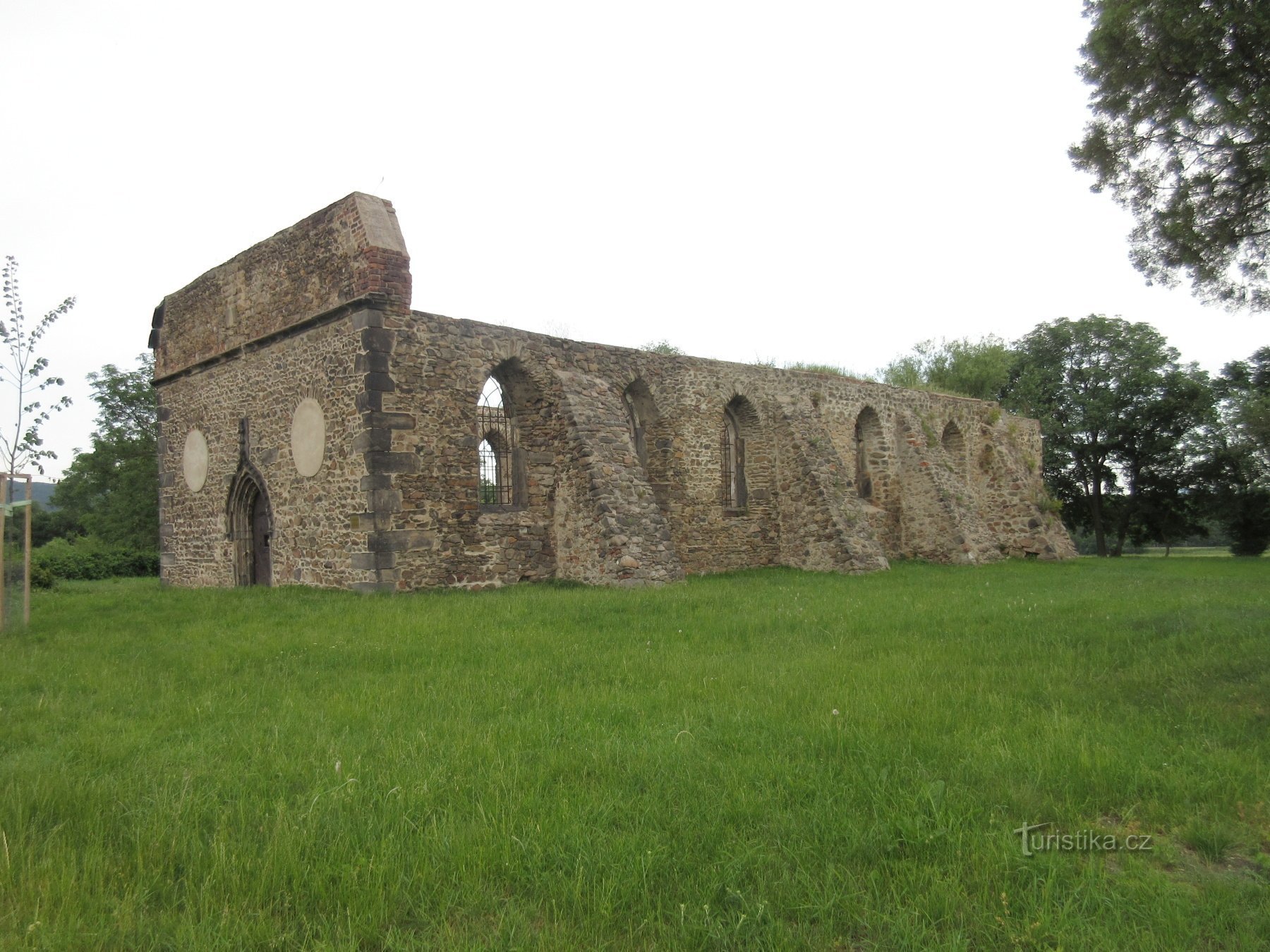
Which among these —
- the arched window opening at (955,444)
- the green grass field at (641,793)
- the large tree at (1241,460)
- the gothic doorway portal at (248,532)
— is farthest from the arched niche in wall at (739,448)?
the large tree at (1241,460)

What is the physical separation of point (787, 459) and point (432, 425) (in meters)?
8.28

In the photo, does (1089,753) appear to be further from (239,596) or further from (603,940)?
(239,596)

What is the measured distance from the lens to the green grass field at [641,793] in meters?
2.74

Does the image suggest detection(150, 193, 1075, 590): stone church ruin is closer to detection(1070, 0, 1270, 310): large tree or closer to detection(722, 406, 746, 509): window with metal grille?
detection(722, 406, 746, 509): window with metal grille

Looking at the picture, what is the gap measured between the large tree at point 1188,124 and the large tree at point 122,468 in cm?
2970

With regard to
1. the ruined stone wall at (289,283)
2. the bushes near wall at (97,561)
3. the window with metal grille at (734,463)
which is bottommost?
the bushes near wall at (97,561)

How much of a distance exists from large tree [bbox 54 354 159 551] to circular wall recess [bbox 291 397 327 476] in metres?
18.5

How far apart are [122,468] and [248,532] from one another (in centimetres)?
1911

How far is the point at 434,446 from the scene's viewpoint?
504 inches

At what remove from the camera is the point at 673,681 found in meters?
5.93

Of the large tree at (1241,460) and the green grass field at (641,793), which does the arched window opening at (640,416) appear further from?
the large tree at (1241,460)

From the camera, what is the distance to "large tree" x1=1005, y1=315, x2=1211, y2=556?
34.0m

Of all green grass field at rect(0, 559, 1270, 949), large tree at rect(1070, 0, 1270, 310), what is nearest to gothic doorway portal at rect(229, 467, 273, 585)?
green grass field at rect(0, 559, 1270, 949)

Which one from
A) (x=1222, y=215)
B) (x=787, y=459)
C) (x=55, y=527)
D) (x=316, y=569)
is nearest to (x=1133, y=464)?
(x=787, y=459)
